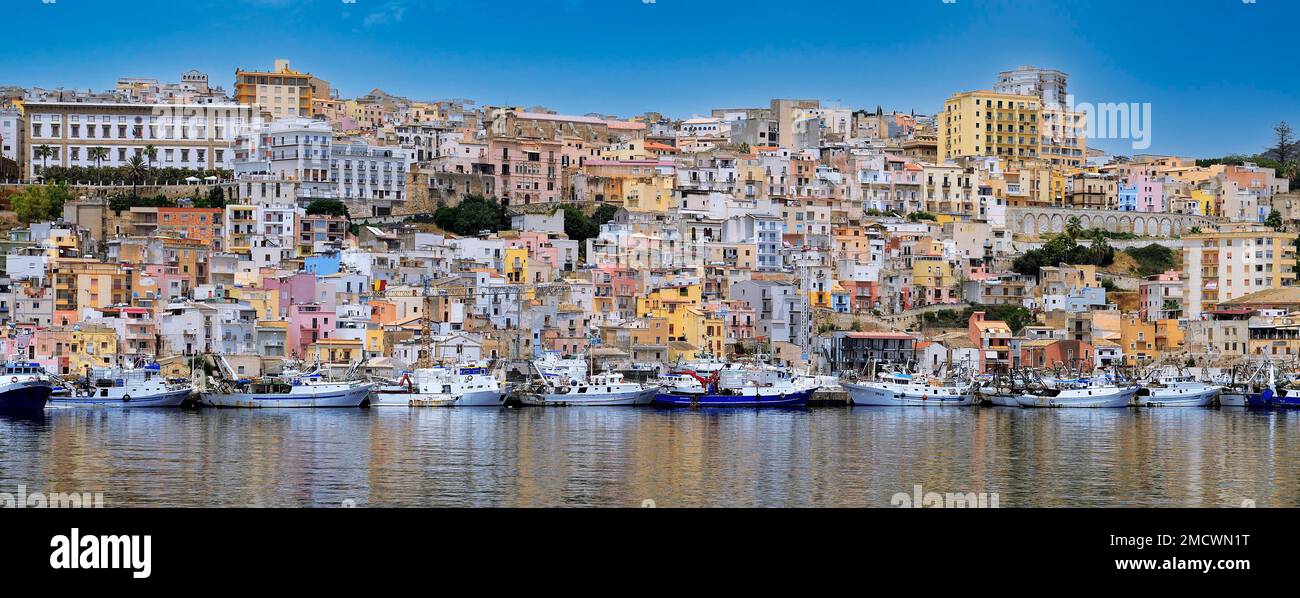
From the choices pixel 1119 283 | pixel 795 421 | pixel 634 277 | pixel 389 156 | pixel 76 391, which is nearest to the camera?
pixel 795 421

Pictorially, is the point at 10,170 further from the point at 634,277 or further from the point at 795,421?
the point at 795,421

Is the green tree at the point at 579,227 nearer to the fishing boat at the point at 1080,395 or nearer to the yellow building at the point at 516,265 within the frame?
the yellow building at the point at 516,265

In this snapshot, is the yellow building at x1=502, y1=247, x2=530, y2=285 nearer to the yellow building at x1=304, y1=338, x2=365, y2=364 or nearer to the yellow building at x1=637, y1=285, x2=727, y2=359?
the yellow building at x1=637, y1=285, x2=727, y2=359

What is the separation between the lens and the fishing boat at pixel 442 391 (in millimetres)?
19375

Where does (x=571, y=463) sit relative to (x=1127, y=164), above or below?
below

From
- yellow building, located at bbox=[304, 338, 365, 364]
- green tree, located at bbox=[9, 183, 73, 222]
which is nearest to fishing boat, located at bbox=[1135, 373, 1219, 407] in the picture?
yellow building, located at bbox=[304, 338, 365, 364]

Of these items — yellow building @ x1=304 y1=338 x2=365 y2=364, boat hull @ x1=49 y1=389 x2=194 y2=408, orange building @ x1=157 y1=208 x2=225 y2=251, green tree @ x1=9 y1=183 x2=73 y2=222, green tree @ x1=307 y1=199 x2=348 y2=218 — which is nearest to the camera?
boat hull @ x1=49 y1=389 x2=194 y2=408

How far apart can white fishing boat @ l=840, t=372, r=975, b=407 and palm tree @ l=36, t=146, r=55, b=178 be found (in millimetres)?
16074

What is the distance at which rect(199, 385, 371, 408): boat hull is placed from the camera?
19.0 meters

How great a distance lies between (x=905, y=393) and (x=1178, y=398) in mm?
3449

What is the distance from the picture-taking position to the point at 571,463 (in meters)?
Answer: 10.8

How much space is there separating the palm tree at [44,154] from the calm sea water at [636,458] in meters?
13.6
